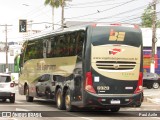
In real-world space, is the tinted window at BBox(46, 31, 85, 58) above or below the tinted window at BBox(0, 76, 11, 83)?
above

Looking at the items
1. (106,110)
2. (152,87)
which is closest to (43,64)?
(106,110)

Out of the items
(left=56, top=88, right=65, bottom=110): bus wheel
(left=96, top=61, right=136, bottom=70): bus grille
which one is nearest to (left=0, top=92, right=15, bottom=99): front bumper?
(left=56, top=88, right=65, bottom=110): bus wheel

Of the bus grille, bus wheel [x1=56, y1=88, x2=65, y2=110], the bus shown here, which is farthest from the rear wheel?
the bus grille

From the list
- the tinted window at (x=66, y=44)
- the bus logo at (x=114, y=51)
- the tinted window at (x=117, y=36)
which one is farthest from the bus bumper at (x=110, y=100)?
the tinted window at (x=117, y=36)

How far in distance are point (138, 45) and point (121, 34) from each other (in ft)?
2.76

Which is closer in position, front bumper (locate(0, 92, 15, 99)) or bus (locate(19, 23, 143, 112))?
bus (locate(19, 23, 143, 112))

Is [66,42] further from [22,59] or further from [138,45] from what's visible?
[22,59]

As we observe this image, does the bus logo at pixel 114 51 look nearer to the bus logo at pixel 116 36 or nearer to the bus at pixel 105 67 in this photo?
the bus at pixel 105 67

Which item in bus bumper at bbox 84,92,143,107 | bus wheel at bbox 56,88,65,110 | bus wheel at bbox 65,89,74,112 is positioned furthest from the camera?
bus wheel at bbox 56,88,65,110

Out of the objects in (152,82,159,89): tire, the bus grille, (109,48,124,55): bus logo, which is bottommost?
(152,82,159,89): tire

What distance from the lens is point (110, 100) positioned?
18266mm

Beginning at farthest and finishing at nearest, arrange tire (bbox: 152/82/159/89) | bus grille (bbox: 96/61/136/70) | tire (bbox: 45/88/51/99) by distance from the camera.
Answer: tire (bbox: 152/82/159/89) → tire (bbox: 45/88/51/99) → bus grille (bbox: 96/61/136/70)

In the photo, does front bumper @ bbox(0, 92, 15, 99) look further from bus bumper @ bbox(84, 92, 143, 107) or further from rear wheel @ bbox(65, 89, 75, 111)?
bus bumper @ bbox(84, 92, 143, 107)

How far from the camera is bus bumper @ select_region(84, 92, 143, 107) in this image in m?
18.1
